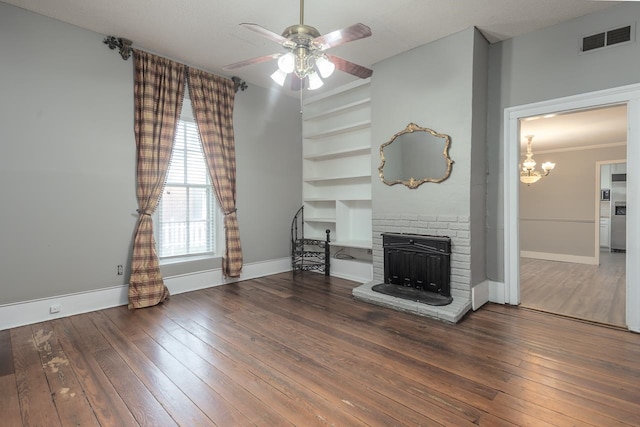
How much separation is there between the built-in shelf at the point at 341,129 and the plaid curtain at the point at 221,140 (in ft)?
4.94

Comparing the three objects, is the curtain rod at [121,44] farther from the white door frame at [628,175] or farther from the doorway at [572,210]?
the doorway at [572,210]

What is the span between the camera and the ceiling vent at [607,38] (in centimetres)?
279

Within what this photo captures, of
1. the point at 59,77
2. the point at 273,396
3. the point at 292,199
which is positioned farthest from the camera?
the point at 292,199

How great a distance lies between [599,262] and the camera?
20.2 ft

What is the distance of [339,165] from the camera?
5.29m

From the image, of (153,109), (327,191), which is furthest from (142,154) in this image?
(327,191)

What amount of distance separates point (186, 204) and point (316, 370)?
9.82 feet

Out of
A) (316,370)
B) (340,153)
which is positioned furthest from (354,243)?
(316,370)

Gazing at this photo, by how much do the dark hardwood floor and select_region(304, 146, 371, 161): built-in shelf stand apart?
240 centimetres

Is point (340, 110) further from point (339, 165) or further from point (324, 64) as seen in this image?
point (324, 64)

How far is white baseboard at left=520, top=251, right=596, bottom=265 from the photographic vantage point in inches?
247

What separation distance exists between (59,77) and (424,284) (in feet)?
14.8

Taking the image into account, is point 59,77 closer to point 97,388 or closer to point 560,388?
point 97,388

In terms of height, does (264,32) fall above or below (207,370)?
above
